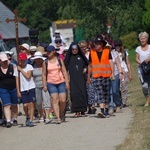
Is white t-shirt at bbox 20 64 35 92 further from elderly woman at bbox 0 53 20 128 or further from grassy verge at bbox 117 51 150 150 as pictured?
grassy verge at bbox 117 51 150 150

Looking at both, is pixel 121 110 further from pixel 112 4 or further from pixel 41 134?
pixel 112 4

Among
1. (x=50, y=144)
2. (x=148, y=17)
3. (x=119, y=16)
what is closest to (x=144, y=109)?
(x=50, y=144)

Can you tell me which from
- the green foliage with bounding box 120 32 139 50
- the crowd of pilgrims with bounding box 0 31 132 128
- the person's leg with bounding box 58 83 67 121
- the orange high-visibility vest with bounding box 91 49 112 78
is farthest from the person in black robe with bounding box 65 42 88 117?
the green foliage with bounding box 120 32 139 50

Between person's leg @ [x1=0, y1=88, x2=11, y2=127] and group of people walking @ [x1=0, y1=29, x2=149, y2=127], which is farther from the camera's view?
person's leg @ [x1=0, y1=88, x2=11, y2=127]

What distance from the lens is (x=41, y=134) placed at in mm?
14719

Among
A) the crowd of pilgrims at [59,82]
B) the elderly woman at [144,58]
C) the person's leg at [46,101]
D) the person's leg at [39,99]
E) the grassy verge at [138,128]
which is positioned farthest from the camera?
the elderly woman at [144,58]

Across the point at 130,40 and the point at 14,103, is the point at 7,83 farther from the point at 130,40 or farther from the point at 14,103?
the point at 130,40

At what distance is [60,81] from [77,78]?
1.49 m

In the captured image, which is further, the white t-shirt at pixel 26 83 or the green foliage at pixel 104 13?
the green foliage at pixel 104 13

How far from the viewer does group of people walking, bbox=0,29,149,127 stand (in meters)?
16.7

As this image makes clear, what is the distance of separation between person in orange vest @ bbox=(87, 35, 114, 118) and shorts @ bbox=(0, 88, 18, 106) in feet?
6.35

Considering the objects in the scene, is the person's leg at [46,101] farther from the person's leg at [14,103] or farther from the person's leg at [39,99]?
the person's leg at [14,103]

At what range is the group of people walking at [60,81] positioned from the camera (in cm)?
1666

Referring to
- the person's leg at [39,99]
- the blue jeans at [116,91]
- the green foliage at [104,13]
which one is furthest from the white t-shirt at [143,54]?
the green foliage at [104,13]
